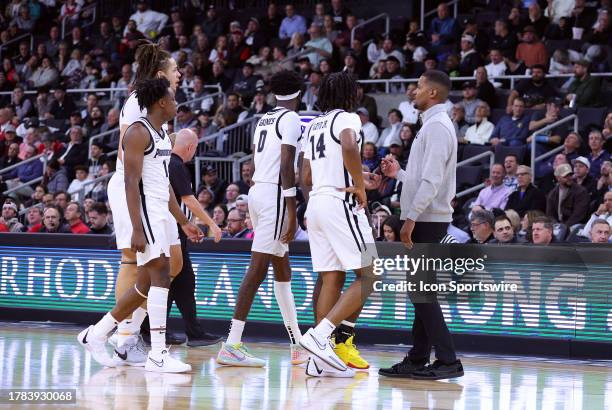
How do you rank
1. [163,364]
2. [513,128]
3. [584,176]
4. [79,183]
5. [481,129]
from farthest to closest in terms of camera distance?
[79,183]
[481,129]
[513,128]
[584,176]
[163,364]

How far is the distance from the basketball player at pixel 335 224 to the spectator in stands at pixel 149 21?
15651mm

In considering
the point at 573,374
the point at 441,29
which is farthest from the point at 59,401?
the point at 441,29

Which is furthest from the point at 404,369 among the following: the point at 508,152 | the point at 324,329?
the point at 508,152

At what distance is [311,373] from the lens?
848cm

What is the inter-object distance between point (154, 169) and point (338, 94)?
4.89 feet

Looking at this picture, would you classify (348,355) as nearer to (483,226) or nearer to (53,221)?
(483,226)

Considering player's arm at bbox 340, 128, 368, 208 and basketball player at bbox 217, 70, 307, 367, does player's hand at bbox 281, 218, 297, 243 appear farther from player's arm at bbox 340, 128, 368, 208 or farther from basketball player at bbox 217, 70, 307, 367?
player's arm at bbox 340, 128, 368, 208

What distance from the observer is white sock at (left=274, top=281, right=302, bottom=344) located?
30.7 feet

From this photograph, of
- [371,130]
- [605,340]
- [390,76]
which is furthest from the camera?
[390,76]

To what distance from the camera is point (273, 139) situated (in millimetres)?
9031

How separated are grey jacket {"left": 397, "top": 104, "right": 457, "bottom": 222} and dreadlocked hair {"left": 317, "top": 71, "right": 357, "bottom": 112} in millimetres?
631

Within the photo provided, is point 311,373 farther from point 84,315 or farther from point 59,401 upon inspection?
point 84,315

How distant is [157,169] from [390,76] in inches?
418

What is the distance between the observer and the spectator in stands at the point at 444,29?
19.1 metres
